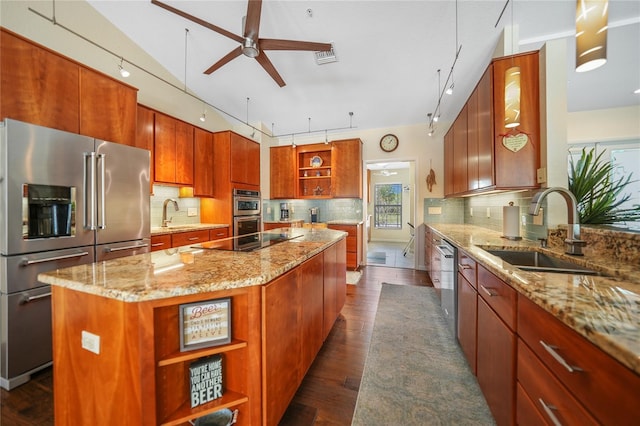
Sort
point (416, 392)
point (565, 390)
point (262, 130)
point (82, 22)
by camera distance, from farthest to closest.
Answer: point (262, 130) → point (82, 22) → point (416, 392) → point (565, 390)

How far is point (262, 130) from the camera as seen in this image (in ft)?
15.7

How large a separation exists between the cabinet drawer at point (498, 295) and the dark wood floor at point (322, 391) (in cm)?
104

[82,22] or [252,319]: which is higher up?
[82,22]

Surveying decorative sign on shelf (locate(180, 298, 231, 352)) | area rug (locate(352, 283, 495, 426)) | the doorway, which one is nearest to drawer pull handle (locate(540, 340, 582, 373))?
area rug (locate(352, 283, 495, 426))

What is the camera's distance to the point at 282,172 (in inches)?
198

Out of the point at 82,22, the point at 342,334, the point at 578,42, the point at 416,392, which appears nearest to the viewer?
the point at 578,42

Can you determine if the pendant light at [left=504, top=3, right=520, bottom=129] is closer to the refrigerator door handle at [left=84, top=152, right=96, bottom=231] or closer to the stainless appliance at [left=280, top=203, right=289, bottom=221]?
the refrigerator door handle at [left=84, top=152, right=96, bottom=231]

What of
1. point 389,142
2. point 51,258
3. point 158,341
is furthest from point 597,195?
point 51,258

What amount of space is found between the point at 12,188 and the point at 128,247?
88 centimetres

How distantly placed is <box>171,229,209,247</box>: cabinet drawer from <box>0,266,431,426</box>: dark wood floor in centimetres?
147

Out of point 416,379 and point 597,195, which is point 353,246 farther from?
point 597,195

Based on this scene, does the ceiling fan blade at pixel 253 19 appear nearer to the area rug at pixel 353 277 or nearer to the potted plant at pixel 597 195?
the potted plant at pixel 597 195

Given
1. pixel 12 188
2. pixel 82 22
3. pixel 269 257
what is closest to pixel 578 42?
pixel 269 257

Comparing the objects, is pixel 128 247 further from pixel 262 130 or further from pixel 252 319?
pixel 262 130
